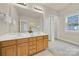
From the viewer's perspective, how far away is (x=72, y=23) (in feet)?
8.72

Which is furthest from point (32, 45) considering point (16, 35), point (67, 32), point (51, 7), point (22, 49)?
point (51, 7)

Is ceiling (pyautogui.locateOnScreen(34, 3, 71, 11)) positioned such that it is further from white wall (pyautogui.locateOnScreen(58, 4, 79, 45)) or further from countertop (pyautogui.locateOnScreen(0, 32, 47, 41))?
countertop (pyautogui.locateOnScreen(0, 32, 47, 41))

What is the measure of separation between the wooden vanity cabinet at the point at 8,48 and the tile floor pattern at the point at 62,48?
0.77 m

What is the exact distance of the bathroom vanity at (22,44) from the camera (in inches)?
92.5

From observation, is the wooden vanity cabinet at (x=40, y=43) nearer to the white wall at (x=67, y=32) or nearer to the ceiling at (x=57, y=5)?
the white wall at (x=67, y=32)

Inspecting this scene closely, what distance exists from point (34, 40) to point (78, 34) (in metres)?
1.01

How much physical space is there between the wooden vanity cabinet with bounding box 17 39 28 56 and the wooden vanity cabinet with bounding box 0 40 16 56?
0.12 m

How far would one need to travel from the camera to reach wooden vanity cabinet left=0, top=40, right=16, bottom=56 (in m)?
2.28

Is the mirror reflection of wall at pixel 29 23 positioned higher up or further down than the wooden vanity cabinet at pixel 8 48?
Answer: higher up

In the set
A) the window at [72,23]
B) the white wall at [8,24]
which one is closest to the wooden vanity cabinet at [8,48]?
the white wall at [8,24]

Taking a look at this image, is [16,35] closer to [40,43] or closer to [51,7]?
[40,43]

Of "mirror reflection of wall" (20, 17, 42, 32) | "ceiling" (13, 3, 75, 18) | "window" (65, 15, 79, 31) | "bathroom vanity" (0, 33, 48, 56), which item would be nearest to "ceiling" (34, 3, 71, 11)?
"ceiling" (13, 3, 75, 18)

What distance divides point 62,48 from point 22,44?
0.87 m

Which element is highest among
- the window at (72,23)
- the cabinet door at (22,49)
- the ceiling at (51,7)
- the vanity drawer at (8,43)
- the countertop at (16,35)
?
the ceiling at (51,7)
